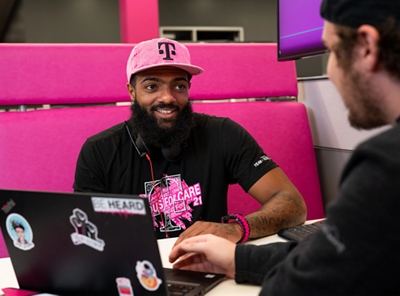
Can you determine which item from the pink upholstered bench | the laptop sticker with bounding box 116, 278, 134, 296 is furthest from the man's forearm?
the pink upholstered bench

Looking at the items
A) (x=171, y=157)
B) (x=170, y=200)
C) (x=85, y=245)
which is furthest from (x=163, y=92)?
(x=85, y=245)

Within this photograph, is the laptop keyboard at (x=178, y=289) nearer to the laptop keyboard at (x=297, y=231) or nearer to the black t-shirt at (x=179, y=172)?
the laptop keyboard at (x=297, y=231)

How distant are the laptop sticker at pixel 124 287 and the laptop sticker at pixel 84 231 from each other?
2.5 inches

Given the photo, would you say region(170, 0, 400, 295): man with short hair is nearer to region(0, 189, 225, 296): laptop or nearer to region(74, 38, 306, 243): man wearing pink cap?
region(0, 189, 225, 296): laptop

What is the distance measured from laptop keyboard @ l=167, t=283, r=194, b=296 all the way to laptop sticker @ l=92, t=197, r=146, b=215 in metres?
0.20

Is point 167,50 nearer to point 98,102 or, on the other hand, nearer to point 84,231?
point 98,102

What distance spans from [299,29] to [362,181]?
50.5 inches

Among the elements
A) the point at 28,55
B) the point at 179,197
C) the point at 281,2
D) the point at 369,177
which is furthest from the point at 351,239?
the point at 28,55

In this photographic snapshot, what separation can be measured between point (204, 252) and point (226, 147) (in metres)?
0.73

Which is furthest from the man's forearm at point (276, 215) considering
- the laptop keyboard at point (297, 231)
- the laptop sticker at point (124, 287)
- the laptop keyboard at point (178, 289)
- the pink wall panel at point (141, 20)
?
the pink wall panel at point (141, 20)

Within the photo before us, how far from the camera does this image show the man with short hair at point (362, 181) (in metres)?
0.54

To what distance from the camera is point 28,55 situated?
1.83 m

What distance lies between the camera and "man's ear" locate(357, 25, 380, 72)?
0.60m

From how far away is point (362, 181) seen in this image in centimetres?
55
